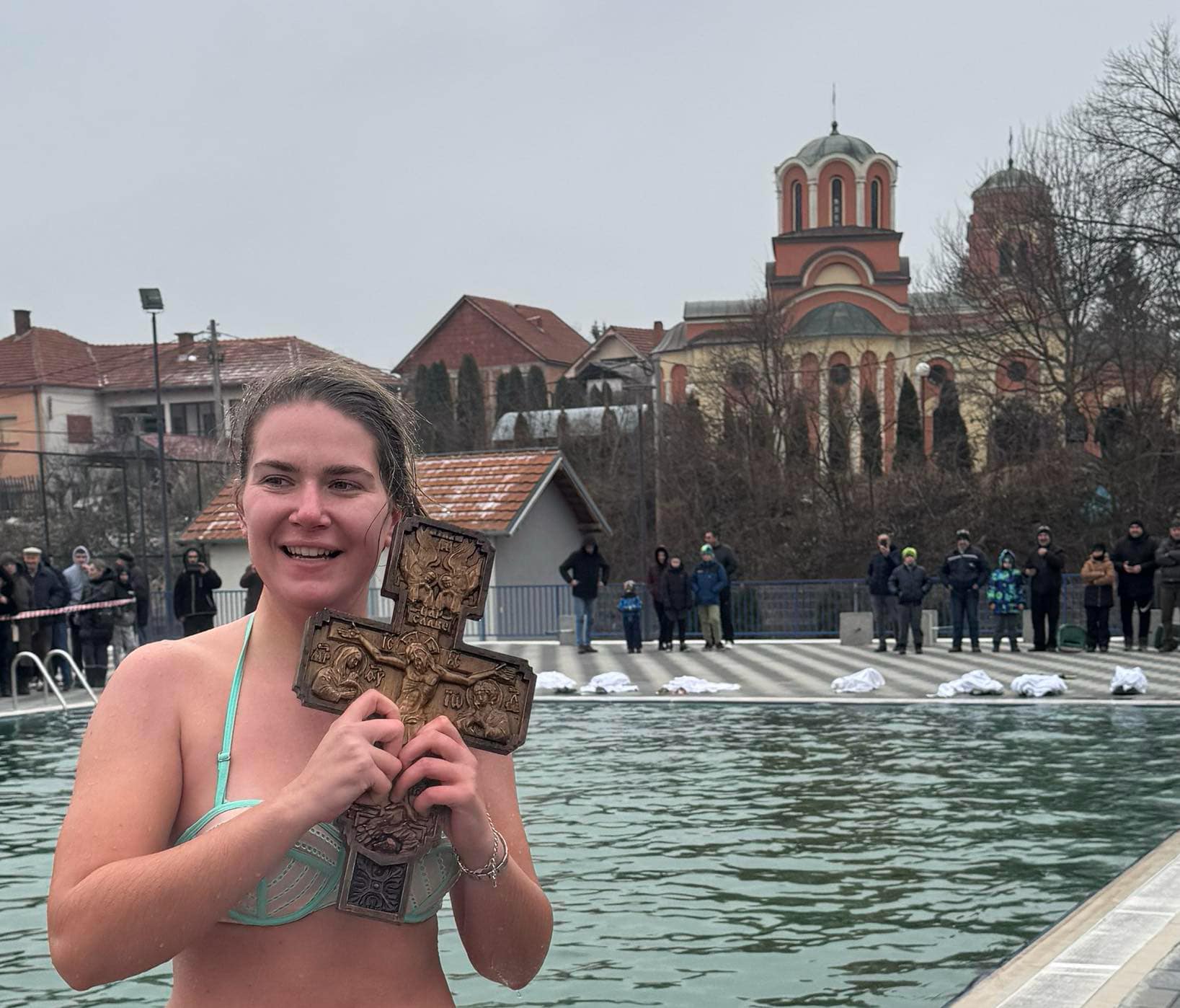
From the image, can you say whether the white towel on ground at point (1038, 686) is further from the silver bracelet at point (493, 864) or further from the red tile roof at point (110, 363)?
the red tile roof at point (110, 363)

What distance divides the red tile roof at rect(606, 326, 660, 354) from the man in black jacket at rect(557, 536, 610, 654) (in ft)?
283

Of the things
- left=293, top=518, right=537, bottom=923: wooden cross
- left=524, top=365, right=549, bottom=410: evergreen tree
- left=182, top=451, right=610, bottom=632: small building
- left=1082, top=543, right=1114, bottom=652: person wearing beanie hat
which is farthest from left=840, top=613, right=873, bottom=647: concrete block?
left=524, top=365, right=549, bottom=410: evergreen tree

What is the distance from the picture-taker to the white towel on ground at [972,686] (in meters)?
19.0

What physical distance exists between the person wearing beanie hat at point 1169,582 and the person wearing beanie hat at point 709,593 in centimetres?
695

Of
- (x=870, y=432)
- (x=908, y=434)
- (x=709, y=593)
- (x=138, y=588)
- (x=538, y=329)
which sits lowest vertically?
(x=709, y=593)

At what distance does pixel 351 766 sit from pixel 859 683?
60.2 feet

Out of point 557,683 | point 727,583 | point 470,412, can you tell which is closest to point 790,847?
point 557,683

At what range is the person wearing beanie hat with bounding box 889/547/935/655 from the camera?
82.5ft

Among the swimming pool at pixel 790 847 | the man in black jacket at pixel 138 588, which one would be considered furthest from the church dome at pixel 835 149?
the swimming pool at pixel 790 847

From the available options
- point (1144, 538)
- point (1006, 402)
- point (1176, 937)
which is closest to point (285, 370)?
point (1176, 937)

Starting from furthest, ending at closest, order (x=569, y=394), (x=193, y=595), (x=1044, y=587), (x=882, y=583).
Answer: (x=569, y=394), (x=882, y=583), (x=1044, y=587), (x=193, y=595)

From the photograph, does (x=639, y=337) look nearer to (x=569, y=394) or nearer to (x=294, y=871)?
(x=569, y=394)

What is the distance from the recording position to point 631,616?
27.9m

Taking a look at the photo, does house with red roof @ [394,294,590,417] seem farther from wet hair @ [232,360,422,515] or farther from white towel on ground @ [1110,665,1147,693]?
wet hair @ [232,360,422,515]
